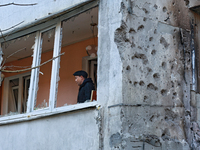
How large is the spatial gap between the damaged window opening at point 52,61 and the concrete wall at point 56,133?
1.05 feet

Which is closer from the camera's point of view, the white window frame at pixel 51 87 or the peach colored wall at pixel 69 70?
the white window frame at pixel 51 87

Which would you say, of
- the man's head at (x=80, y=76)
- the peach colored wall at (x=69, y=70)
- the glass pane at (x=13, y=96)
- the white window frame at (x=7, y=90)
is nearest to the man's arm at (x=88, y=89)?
the man's head at (x=80, y=76)

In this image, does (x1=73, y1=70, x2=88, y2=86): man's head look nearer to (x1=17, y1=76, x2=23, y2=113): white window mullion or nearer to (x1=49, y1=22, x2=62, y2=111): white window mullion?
(x1=49, y1=22, x2=62, y2=111): white window mullion

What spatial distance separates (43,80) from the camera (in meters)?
10.2

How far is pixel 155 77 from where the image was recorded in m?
5.65

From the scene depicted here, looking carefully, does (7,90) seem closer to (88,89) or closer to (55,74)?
(55,74)

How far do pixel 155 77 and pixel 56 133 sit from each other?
2.02 meters

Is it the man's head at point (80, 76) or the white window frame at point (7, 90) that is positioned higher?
the white window frame at point (7, 90)

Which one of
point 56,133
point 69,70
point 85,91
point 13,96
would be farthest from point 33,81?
point 13,96

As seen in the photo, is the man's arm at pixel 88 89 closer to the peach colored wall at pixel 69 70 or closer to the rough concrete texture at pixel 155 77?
the rough concrete texture at pixel 155 77

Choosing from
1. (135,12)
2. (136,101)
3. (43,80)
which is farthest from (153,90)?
(43,80)

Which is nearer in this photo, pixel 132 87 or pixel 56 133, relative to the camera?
pixel 132 87

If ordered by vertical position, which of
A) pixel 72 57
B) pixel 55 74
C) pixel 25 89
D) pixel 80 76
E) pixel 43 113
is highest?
pixel 72 57

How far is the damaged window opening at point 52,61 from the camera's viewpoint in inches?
277
